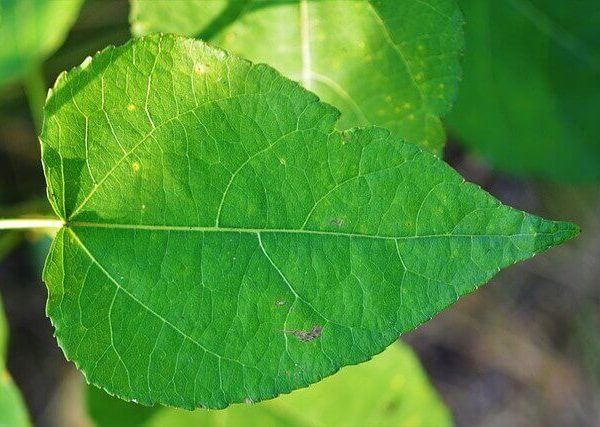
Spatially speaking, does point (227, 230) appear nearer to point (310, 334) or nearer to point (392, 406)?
point (310, 334)

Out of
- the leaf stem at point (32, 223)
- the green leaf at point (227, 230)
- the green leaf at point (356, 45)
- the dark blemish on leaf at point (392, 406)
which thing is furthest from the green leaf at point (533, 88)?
the leaf stem at point (32, 223)

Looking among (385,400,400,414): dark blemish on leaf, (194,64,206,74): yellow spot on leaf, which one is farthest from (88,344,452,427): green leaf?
(194,64,206,74): yellow spot on leaf

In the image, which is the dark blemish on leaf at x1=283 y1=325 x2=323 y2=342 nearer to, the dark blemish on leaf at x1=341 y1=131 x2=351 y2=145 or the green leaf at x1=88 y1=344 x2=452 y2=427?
the dark blemish on leaf at x1=341 y1=131 x2=351 y2=145

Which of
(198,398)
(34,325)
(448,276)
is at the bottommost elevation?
(34,325)

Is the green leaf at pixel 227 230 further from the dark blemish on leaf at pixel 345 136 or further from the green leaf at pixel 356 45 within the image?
the green leaf at pixel 356 45

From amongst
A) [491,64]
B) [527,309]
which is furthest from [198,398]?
[527,309]

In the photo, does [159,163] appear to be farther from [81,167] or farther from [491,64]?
[491,64]

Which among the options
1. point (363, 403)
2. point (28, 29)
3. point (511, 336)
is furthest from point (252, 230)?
point (511, 336)
